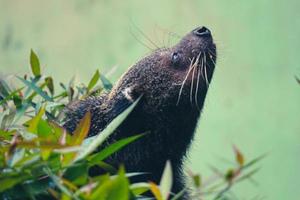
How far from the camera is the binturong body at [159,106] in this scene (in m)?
2.04

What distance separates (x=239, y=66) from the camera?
10.3 feet

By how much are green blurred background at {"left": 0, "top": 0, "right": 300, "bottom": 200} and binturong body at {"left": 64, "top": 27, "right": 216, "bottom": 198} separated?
0.84 meters

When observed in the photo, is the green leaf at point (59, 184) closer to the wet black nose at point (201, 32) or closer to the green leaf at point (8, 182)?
the green leaf at point (8, 182)

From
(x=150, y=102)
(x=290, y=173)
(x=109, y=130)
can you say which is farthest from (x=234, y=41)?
(x=109, y=130)

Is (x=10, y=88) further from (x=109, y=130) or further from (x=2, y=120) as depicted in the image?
(x=109, y=130)

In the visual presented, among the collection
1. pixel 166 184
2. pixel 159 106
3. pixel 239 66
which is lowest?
pixel 239 66

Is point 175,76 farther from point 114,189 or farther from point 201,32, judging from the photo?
point 114,189

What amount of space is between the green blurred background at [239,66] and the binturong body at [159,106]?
2.74ft

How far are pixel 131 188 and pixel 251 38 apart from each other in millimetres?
1930

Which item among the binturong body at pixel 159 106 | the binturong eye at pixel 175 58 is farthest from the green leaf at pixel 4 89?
the binturong eye at pixel 175 58

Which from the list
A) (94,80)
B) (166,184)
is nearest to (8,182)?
(166,184)

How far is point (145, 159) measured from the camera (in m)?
2.04

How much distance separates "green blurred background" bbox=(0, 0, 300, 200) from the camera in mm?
3094

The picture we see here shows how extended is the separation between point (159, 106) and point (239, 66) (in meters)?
1.09
